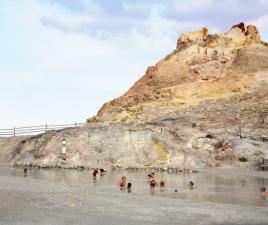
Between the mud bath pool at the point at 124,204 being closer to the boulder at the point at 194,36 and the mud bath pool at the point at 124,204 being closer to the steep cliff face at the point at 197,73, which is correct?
the steep cliff face at the point at 197,73

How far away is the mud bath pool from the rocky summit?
741 inches

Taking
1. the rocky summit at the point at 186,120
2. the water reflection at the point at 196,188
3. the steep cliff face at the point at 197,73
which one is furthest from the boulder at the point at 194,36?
the water reflection at the point at 196,188

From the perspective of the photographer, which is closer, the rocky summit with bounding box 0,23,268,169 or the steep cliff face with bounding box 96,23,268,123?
the rocky summit with bounding box 0,23,268,169

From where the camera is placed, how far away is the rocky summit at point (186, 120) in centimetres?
6112

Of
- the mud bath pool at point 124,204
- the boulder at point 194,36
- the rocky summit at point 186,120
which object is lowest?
the mud bath pool at point 124,204

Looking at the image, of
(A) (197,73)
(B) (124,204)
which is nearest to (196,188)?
(B) (124,204)

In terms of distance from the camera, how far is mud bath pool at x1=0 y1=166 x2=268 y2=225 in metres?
23.4

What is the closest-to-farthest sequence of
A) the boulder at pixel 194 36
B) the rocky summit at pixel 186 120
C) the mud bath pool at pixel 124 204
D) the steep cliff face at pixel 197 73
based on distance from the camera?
the mud bath pool at pixel 124 204, the rocky summit at pixel 186 120, the steep cliff face at pixel 197 73, the boulder at pixel 194 36

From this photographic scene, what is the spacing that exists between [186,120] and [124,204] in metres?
44.8

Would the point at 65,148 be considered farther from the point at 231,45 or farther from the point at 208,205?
the point at 231,45

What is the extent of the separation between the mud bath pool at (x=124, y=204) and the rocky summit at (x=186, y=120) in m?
18.8

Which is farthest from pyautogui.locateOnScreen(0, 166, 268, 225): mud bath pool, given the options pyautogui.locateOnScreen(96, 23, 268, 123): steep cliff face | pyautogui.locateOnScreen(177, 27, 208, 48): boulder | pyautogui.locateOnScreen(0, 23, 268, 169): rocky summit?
pyautogui.locateOnScreen(177, 27, 208, 48): boulder

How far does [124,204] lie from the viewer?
28562mm

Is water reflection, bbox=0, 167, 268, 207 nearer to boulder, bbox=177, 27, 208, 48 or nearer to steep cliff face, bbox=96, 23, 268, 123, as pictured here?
steep cliff face, bbox=96, 23, 268, 123
